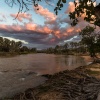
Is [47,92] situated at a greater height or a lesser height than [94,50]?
lesser

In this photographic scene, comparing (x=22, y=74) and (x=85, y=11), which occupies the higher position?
(x=85, y=11)

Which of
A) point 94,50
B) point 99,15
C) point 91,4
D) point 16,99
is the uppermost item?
point 91,4

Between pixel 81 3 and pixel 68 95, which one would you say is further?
pixel 68 95

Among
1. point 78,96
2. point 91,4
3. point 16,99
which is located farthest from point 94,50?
point 16,99

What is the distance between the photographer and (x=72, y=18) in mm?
6078

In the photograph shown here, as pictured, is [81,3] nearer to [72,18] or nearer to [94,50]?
[72,18]

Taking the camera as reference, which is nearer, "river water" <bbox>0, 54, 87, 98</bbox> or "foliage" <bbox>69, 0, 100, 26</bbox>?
"foliage" <bbox>69, 0, 100, 26</bbox>

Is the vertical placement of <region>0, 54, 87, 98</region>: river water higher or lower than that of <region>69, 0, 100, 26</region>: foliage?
lower

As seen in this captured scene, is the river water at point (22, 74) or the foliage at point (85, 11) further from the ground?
the foliage at point (85, 11)

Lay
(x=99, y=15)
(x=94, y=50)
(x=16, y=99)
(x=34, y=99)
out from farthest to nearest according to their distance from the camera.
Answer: (x=16, y=99) → (x=34, y=99) → (x=94, y=50) → (x=99, y=15)

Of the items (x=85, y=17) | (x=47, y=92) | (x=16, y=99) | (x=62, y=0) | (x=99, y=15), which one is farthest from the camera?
(x=47, y=92)

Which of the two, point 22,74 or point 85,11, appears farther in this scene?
point 22,74

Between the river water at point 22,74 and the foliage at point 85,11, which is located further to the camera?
the river water at point 22,74

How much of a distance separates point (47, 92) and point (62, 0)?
→ 11497 millimetres
